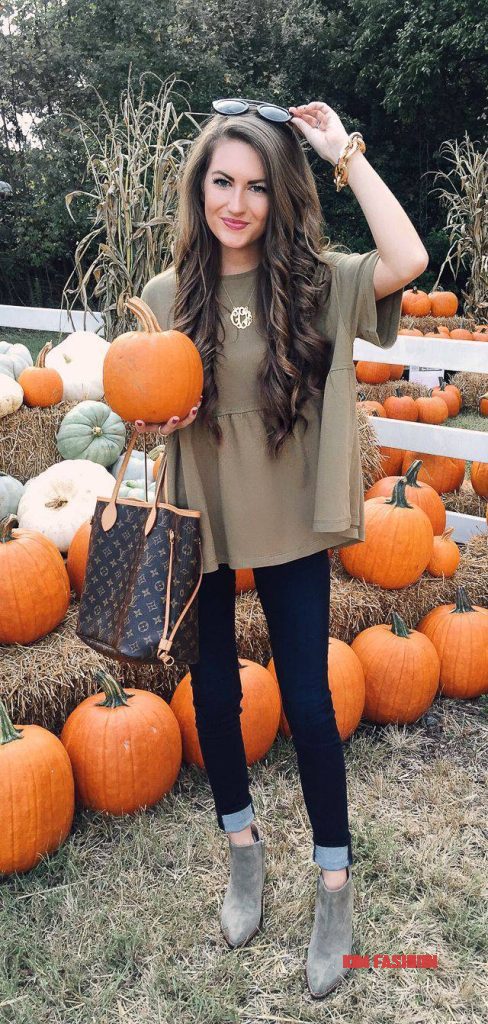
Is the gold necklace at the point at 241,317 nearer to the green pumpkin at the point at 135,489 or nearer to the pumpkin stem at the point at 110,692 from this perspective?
the pumpkin stem at the point at 110,692

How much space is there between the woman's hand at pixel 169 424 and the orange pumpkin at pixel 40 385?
2.25m

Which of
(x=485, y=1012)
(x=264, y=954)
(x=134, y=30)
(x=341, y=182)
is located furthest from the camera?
(x=134, y=30)

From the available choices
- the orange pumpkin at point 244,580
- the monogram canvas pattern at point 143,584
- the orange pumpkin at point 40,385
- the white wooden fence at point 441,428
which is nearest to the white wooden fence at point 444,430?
the white wooden fence at point 441,428

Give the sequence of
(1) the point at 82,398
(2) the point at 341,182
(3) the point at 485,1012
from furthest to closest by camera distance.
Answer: (1) the point at 82,398 < (3) the point at 485,1012 < (2) the point at 341,182

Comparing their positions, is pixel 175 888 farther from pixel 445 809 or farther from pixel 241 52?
pixel 241 52

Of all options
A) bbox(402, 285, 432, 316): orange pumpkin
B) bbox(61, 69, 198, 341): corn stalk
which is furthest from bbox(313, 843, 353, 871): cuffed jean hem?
bbox(402, 285, 432, 316): orange pumpkin

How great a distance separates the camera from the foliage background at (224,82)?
46.5 feet

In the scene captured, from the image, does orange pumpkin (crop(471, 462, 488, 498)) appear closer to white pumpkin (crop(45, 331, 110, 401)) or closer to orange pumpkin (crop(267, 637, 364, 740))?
orange pumpkin (crop(267, 637, 364, 740))

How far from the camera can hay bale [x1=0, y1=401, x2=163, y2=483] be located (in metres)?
3.70

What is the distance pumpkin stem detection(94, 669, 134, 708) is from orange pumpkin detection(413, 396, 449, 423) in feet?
15.1

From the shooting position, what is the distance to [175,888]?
208 centimetres

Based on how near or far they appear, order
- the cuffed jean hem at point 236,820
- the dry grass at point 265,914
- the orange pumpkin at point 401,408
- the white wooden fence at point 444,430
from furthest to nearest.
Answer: the orange pumpkin at point 401,408 < the white wooden fence at point 444,430 < the cuffed jean hem at point 236,820 < the dry grass at point 265,914

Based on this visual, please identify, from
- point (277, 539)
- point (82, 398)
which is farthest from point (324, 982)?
point (82, 398)

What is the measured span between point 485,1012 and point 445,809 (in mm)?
698
